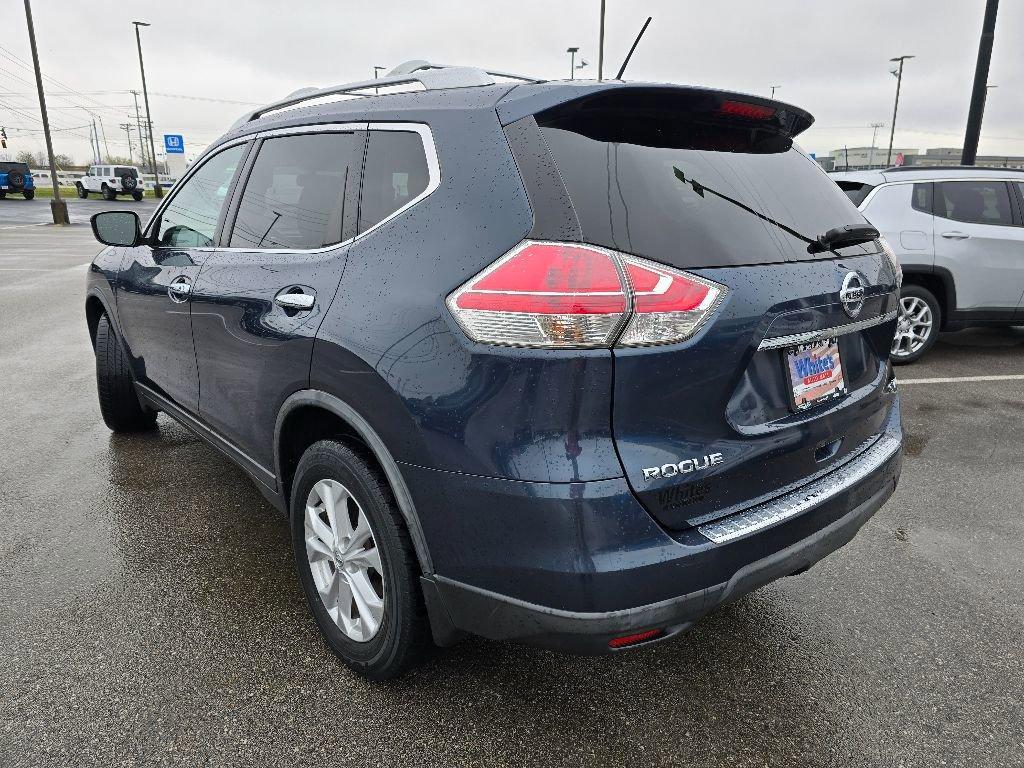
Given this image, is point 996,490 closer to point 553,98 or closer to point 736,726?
point 736,726

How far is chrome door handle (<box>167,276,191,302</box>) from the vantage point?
3.11 metres

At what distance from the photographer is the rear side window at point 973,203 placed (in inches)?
261

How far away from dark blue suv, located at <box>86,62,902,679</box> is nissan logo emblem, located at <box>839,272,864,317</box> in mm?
12

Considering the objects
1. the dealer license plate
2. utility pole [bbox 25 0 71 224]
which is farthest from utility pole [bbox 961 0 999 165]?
utility pole [bbox 25 0 71 224]

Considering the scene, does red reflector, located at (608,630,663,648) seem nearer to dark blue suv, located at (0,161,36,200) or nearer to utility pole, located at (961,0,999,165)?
utility pole, located at (961,0,999,165)

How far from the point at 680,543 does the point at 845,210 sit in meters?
1.41

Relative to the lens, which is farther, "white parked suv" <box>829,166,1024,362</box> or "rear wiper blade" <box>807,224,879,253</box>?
"white parked suv" <box>829,166,1024,362</box>

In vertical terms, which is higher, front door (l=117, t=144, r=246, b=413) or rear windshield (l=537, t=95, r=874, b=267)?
rear windshield (l=537, t=95, r=874, b=267)

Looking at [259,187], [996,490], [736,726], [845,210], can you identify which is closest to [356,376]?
[259,187]

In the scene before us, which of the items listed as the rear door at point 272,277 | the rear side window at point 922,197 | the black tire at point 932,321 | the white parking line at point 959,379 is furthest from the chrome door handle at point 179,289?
the rear side window at point 922,197

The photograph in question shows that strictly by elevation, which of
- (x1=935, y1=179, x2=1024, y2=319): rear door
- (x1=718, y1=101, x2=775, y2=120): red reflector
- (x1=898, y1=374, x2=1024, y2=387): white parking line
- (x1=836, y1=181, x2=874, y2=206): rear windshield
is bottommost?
(x1=898, y1=374, x2=1024, y2=387): white parking line

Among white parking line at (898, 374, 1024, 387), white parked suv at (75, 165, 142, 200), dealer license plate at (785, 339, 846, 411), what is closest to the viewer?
dealer license plate at (785, 339, 846, 411)

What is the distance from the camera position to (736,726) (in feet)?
7.04

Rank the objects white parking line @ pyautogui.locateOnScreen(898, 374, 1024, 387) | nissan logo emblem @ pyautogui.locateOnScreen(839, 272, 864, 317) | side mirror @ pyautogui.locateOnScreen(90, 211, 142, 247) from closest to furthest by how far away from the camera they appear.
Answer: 1. nissan logo emblem @ pyautogui.locateOnScreen(839, 272, 864, 317)
2. side mirror @ pyautogui.locateOnScreen(90, 211, 142, 247)
3. white parking line @ pyautogui.locateOnScreen(898, 374, 1024, 387)
